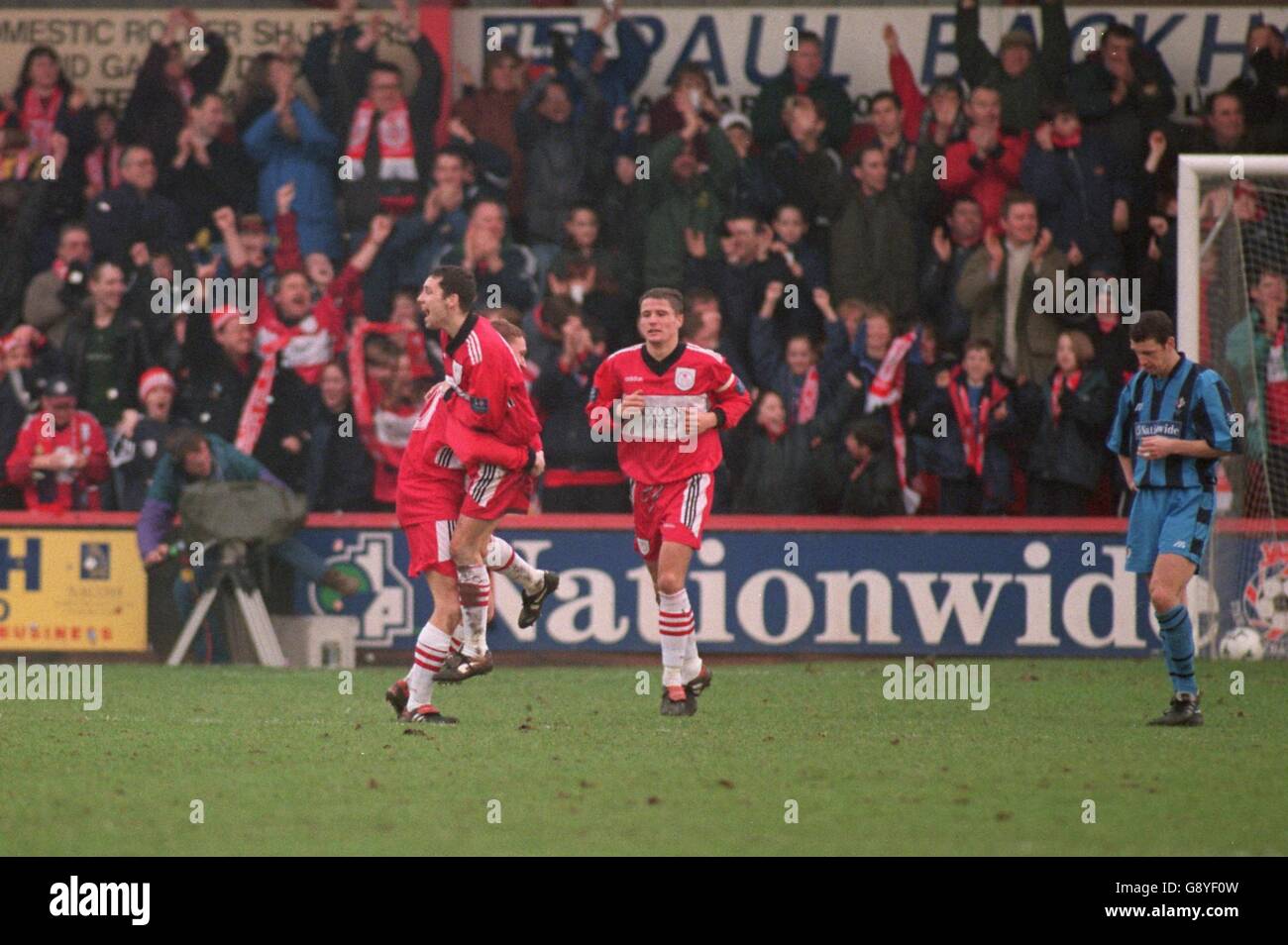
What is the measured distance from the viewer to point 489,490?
10.4 meters

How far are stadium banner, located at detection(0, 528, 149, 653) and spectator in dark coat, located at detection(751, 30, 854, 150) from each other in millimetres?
5696

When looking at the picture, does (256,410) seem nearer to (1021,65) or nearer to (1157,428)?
(1021,65)

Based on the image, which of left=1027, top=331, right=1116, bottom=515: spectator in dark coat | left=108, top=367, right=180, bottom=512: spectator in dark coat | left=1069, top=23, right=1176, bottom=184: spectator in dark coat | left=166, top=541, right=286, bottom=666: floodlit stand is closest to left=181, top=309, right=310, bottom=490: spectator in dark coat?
left=108, top=367, right=180, bottom=512: spectator in dark coat

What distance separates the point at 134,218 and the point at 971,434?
254 inches

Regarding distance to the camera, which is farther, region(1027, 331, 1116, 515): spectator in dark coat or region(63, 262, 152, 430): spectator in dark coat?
region(63, 262, 152, 430): spectator in dark coat

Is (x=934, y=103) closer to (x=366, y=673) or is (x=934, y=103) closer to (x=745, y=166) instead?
(x=745, y=166)

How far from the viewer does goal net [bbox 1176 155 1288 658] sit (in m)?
13.9

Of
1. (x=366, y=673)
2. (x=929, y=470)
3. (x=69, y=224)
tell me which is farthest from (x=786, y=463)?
(x=69, y=224)

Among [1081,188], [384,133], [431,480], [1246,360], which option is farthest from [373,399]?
[1246,360]

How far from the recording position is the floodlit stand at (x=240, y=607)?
14102 millimetres

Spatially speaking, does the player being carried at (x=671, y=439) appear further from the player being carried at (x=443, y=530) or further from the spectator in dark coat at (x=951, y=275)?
the spectator in dark coat at (x=951, y=275)

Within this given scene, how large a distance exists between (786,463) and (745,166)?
2.29 m

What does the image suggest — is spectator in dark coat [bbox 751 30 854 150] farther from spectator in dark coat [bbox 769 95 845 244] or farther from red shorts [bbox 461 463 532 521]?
red shorts [bbox 461 463 532 521]

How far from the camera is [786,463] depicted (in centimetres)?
1446
